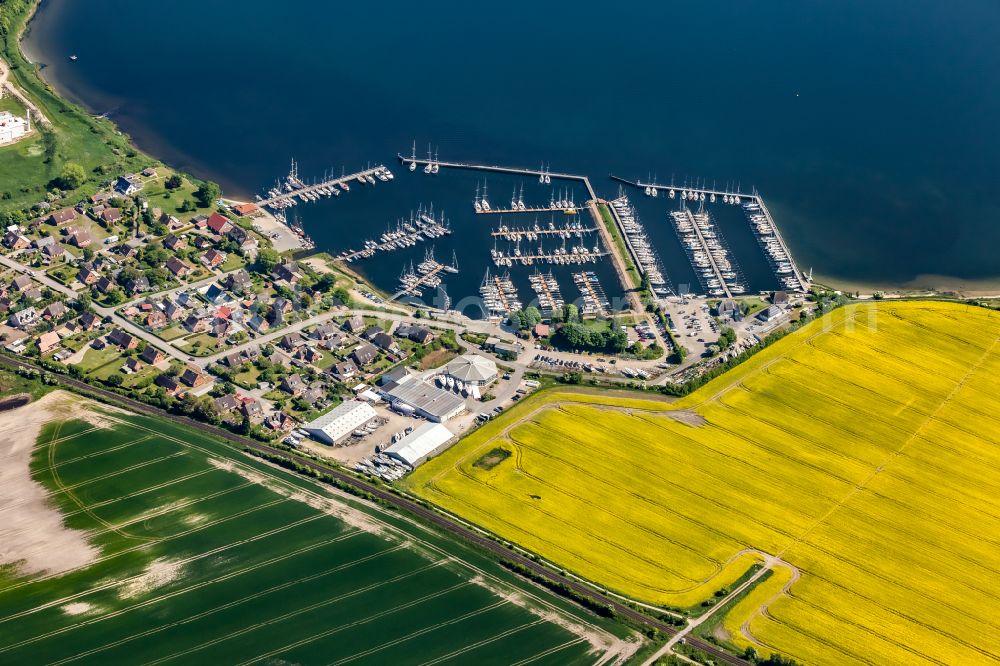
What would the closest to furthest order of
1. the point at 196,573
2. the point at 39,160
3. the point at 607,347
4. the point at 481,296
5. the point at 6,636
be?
the point at 6,636
the point at 196,573
the point at 607,347
the point at 481,296
the point at 39,160

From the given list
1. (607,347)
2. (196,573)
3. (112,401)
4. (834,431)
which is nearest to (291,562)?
(196,573)

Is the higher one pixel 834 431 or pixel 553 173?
pixel 553 173

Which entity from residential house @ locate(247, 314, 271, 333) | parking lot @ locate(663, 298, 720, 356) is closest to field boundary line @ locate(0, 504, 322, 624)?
residential house @ locate(247, 314, 271, 333)

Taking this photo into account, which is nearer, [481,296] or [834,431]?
[834,431]

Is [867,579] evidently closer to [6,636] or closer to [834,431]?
[834,431]

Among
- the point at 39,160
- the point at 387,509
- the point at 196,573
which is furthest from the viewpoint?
the point at 39,160

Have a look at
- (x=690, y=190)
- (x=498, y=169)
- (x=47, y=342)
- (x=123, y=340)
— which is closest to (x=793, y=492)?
(x=690, y=190)

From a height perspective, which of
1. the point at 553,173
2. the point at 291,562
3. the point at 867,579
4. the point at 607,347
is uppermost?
the point at 553,173

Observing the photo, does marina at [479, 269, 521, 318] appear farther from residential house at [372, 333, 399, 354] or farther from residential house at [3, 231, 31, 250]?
residential house at [3, 231, 31, 250]
